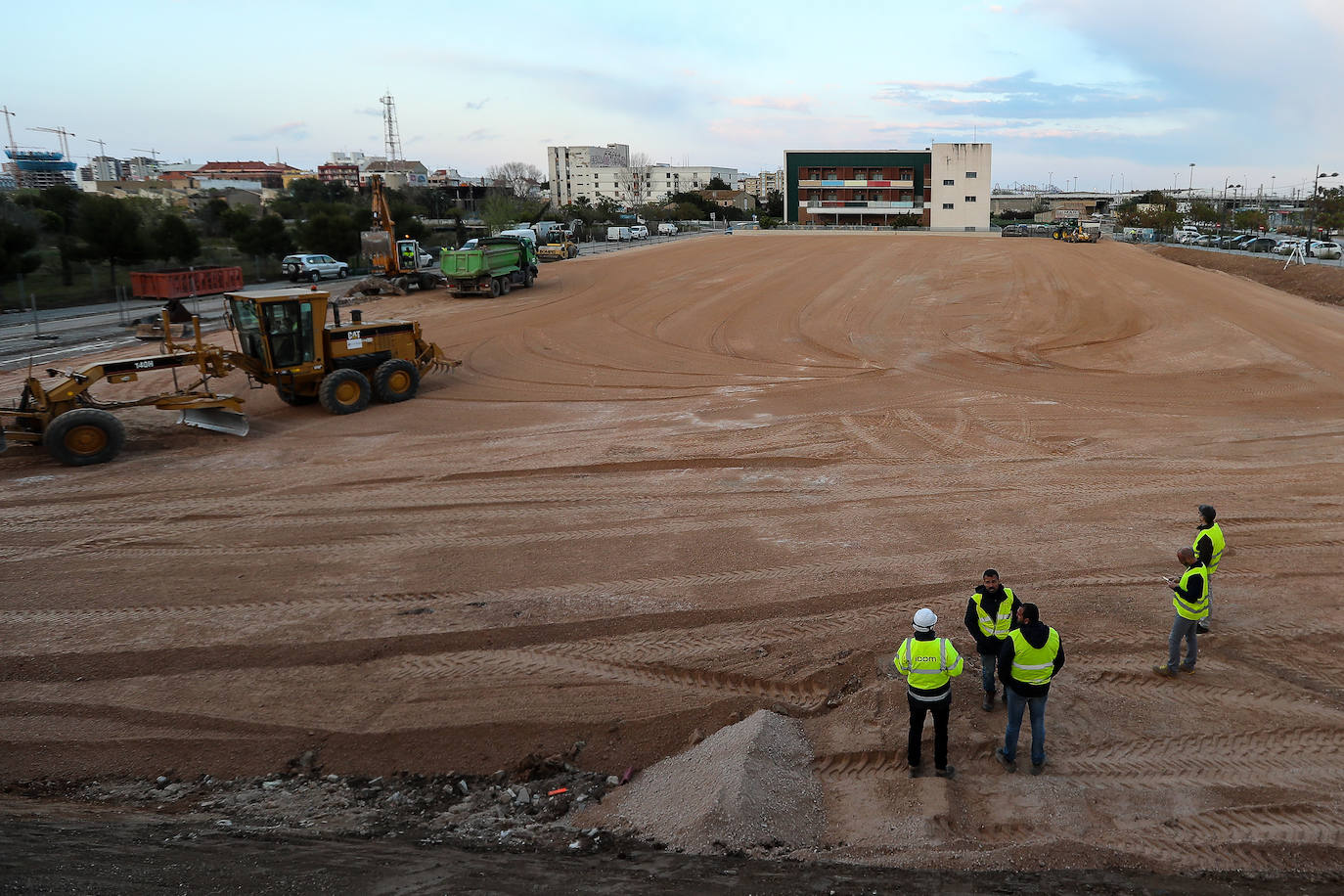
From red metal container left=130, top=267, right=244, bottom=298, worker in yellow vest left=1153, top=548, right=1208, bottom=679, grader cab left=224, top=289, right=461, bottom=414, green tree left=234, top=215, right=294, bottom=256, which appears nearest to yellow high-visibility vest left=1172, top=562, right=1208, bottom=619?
worker in yellow vest left=1153, top=548, right=1208, bottom=679

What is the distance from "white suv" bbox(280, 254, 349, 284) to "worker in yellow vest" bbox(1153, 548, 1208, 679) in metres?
40.5

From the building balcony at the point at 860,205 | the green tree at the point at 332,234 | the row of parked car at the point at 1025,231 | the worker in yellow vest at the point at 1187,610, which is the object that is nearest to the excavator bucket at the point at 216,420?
the worker in yellow vest at the point at 1187,610

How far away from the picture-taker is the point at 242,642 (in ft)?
29.1

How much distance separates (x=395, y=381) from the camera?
1878 cm

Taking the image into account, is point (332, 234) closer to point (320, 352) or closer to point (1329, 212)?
point (320, 352)

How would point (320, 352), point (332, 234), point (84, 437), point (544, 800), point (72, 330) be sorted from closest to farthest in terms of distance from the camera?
point (544, 800) < point (84, 437) < point (320, 352) < point (72, 330) < point (332, 234)

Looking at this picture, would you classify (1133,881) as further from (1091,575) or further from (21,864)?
(21,864)

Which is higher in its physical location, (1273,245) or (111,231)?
(111,231)

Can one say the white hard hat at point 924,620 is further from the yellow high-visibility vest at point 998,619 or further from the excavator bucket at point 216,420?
the excavator bucket at point 216,420

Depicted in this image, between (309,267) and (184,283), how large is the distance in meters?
8.12

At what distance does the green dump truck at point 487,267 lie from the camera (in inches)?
1300

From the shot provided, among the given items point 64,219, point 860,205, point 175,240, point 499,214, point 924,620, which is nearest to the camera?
point 924,620

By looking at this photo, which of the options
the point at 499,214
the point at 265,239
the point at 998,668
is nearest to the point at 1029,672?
the point at 998,668

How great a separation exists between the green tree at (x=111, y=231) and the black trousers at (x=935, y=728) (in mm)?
40514
